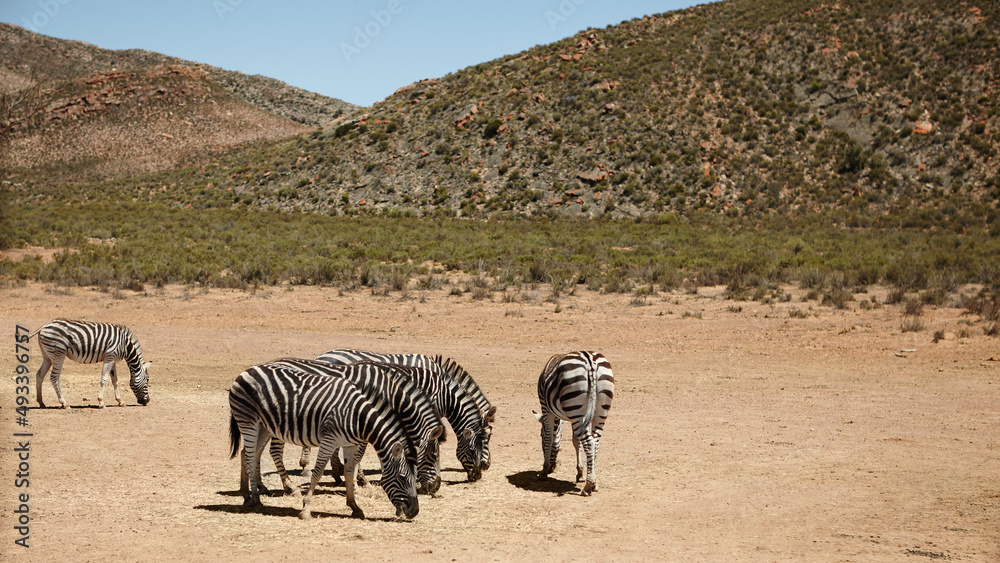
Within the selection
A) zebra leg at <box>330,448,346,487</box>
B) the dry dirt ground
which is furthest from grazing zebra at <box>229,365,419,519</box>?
zebra leg at <box>330,448,346,487</box>

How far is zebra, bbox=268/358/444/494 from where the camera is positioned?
8938 mm

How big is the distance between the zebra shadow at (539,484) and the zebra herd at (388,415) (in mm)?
162

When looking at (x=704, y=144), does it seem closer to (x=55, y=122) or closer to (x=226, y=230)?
(x=226, y=230)

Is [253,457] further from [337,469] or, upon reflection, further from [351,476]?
[337,469]

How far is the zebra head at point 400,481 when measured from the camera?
8.45 meters

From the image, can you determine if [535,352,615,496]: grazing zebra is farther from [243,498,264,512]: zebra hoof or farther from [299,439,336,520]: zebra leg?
[243,498,264,512]: zebra hoof

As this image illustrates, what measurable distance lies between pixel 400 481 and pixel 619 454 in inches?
168

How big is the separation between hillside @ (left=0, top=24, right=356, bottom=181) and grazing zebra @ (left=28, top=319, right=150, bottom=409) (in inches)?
3348

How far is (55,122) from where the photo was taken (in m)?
104

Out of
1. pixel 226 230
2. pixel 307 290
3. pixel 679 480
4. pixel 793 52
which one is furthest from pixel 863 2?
pixel 679 480

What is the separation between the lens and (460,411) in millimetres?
10070

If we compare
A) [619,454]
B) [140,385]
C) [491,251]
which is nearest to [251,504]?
[619,454]

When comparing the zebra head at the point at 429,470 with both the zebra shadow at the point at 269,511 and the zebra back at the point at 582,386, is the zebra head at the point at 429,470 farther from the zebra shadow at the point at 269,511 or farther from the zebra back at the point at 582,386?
the zebra back at the point at 582,386

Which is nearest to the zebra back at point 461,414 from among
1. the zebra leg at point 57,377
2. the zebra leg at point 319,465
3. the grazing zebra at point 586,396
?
the grazing zebra at point 586,396
